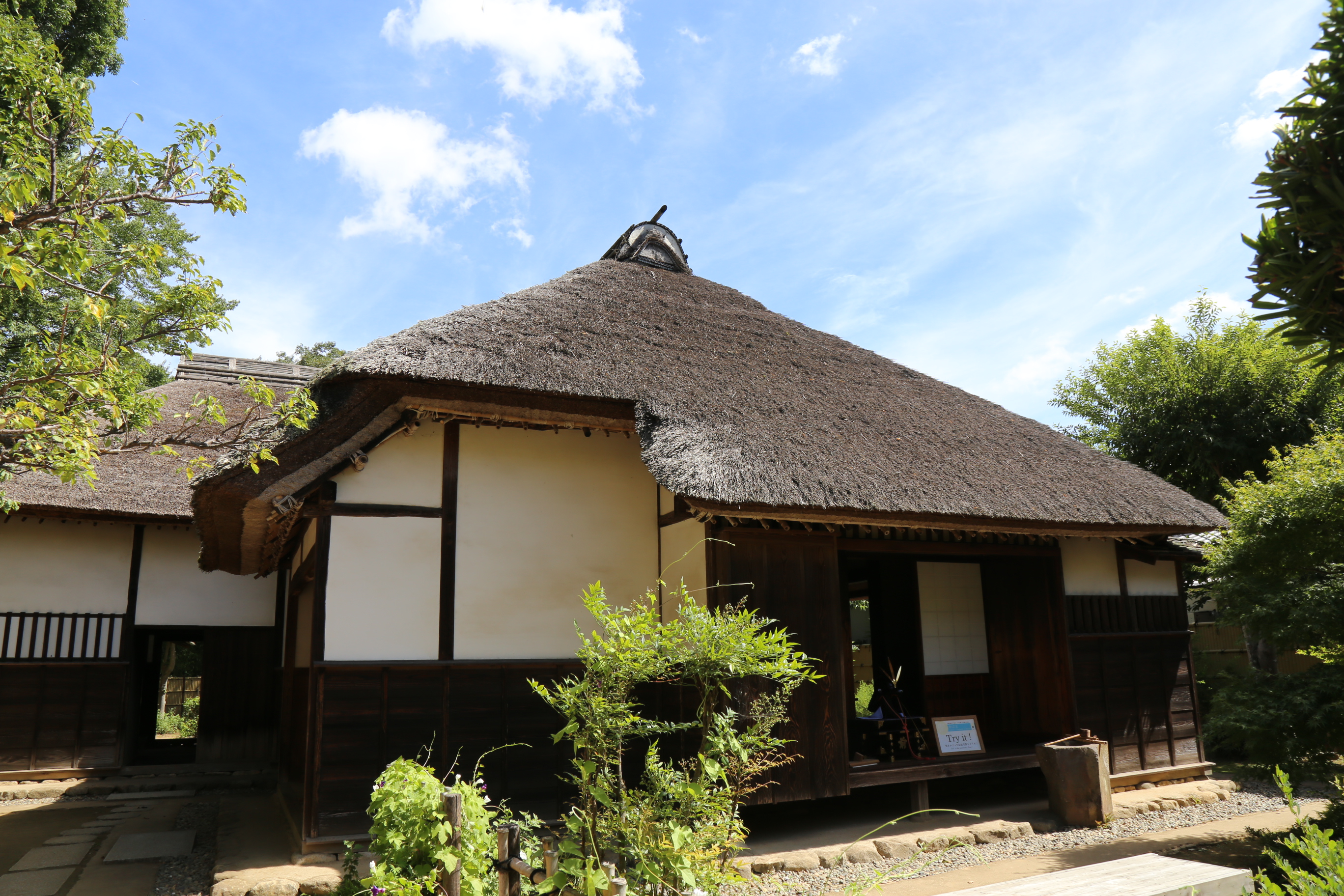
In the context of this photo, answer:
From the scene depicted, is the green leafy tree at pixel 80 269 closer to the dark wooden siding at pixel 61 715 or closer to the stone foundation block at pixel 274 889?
the stone foundation block at pixel 274 889

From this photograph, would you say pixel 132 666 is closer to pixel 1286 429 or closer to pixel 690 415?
pixel 690 415

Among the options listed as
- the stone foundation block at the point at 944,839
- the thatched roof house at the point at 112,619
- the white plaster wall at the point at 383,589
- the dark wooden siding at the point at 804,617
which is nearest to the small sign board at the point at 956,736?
the stone foundation block at the point at 944,839

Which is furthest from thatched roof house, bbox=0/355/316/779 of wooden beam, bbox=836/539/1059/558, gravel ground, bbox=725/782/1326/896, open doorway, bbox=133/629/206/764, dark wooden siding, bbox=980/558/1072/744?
dark wooden siding, bbox=980/558/1072/744

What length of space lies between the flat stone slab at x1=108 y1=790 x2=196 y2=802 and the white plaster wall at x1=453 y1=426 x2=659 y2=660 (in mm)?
4988

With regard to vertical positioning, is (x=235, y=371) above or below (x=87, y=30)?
below

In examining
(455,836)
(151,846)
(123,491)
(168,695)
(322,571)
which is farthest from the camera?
(168,695)

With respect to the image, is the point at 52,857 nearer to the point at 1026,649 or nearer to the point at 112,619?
the point at 112,619

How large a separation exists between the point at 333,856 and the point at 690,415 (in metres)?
3.60

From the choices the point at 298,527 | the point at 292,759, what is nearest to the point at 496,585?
the point at 298,527

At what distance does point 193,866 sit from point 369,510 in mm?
2754

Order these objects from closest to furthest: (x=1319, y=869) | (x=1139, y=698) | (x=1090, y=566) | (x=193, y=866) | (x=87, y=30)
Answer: (x=1319, y=869), (x=193, y=866), (x=1139, y=698), (x=1090, y=566), (x=87, y=30)

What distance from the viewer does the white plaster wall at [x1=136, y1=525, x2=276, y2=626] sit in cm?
897

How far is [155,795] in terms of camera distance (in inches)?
322

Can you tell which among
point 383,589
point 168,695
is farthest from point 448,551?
point 168,695
